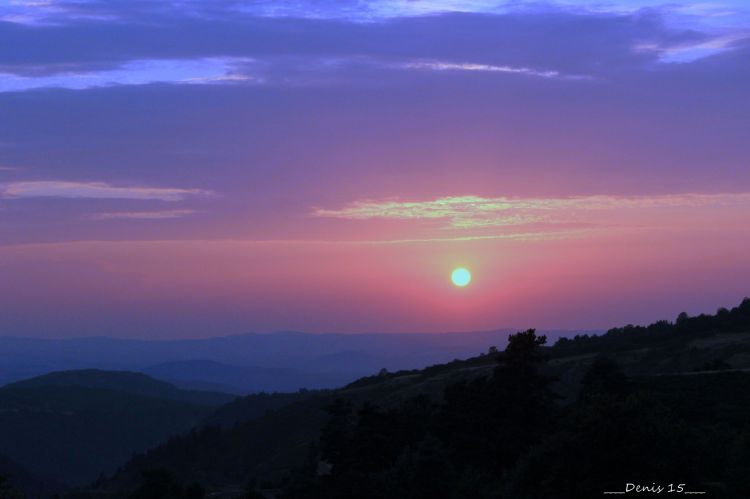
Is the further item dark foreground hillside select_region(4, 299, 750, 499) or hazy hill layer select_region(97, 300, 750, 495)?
hazy hill layer select_region(97, 300, 750, 495)

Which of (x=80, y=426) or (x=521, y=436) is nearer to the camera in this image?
(x=521, y=436)

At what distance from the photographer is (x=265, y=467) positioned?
46969mm

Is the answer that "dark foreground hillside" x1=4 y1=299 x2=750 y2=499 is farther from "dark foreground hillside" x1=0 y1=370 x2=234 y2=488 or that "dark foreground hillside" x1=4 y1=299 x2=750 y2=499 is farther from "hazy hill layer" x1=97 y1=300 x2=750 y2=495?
"dark foreground hillside" x1=0 y1=370 x2=234 y2=488

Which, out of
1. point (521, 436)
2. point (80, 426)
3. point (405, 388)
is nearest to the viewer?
point (521, 436)

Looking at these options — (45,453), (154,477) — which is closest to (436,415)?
(154,477)

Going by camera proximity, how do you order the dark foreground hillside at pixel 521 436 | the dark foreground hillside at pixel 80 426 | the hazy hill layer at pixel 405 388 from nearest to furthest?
the dark foreground hillside at pixel 521 436 → the hazy hill layer at pixel 405 388 → the dark foreground hillside at pixel 80 426

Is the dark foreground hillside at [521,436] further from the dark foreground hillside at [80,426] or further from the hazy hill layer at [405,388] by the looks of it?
the dark foreground hillside at [80,426]

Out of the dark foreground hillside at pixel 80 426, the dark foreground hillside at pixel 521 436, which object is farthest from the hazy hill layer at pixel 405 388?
the dark foreground hillside at pixel 80 426

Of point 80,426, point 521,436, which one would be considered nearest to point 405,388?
point 521,436

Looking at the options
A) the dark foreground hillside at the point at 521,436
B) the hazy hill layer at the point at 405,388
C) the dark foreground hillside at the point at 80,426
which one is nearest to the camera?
the dark foreground hillside at the point at 521,436

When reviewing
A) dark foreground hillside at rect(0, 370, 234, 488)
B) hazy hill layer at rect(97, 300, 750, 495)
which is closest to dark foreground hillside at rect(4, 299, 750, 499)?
hazy hill layer at rect(97, 300, 750, 495)

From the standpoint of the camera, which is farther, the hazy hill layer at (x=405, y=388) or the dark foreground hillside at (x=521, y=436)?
the hazy hill layer at (x=405, y=388)

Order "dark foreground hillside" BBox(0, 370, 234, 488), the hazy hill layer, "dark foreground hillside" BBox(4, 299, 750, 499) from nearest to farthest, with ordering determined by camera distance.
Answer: "dark foreground hillside" BBox(4, 299, 750, 499) → the hazy hill layer → "dark foreground hillside" BBox(0, 370, 234, 488)

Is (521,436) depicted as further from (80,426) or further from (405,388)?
(80,426)
